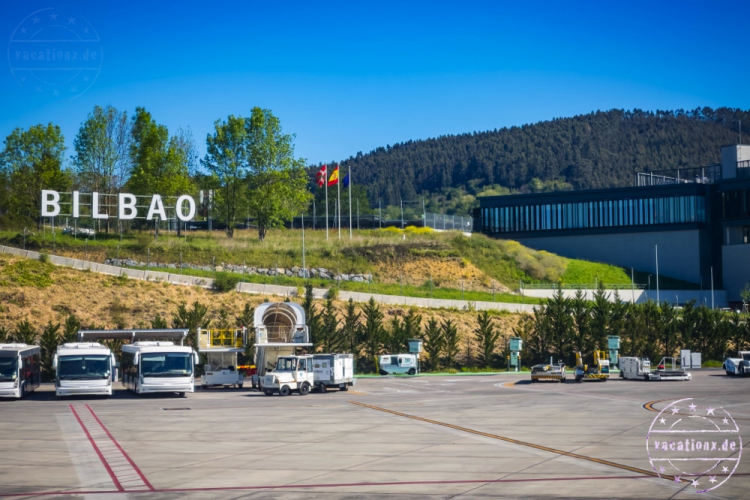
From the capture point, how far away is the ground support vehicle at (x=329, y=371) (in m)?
44.6

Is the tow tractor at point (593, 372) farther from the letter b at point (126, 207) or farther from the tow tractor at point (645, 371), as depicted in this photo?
the letter b at point (126, 207)

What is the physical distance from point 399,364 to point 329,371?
1753 cm

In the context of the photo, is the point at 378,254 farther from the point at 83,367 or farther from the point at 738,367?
the point at 83,367

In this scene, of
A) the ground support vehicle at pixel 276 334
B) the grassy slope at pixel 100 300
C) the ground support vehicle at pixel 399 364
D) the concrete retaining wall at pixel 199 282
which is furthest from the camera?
the concrete retaining wall at pixel 199 282

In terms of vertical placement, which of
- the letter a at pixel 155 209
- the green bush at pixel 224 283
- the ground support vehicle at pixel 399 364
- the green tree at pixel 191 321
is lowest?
the ground support vehicle at pixel 399 364

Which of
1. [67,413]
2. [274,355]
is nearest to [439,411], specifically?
[67,413]

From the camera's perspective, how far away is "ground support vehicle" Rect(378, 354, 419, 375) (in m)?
61.1

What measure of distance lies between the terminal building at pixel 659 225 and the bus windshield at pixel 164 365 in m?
80.5

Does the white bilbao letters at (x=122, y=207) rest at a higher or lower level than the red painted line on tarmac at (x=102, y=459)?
higher

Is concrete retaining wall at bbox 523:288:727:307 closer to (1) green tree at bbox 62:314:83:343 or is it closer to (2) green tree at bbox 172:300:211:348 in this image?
(2) green tree at bbox 172:300:211:348

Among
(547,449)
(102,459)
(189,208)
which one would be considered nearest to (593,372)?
(547,449)

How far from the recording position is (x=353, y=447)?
2316cm

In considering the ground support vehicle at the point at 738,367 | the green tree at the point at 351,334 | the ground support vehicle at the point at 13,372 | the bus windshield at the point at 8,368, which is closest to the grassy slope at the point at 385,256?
the green tree at the point at 351,334

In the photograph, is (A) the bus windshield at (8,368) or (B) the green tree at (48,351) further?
(B) the green tree at (48,351)
